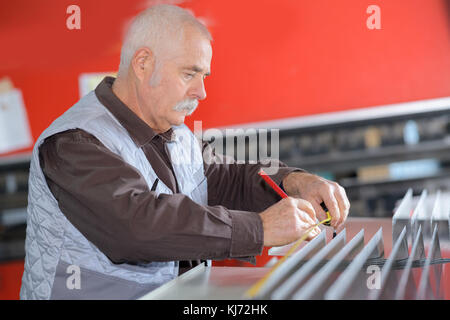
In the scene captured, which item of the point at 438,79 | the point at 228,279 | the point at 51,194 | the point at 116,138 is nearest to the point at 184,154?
the point at 116,138

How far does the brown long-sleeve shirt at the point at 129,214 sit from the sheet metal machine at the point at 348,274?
0.27 ft

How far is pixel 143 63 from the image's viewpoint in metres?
1.49

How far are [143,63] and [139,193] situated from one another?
511mm

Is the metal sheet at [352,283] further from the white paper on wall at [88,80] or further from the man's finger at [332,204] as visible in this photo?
the white paper on wall at [88,80]

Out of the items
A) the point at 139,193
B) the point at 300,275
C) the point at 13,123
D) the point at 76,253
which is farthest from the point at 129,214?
the point at 13,123

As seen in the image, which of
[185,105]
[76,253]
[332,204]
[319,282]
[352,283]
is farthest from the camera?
[185,105]

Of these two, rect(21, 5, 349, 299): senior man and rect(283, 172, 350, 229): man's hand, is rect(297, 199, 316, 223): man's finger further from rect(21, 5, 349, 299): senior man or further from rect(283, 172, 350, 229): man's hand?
rect(283, 172, 350, 229): man's hand

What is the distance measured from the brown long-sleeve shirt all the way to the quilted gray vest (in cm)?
7

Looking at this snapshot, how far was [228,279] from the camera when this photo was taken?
112cm

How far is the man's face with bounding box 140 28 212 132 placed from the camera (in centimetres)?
144

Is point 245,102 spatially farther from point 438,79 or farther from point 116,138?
point 116,138

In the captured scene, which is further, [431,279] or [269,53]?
[269,53]

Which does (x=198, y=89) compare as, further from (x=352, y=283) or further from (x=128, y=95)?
(x=352, y=283)

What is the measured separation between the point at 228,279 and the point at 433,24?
272 centimetres
